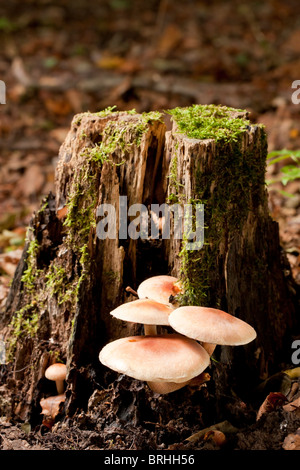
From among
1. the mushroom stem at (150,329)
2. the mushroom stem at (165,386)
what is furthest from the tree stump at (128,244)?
the mushroom stem at (165,386)

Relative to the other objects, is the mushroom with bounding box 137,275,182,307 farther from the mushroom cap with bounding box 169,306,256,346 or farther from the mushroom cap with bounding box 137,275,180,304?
the mushroom cap with bounding box 169,306,256,346

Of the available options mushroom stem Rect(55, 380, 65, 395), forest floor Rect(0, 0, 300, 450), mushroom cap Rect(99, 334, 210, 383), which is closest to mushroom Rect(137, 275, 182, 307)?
mushroom cap Rect(99, 334, 210, 383)

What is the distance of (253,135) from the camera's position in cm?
342

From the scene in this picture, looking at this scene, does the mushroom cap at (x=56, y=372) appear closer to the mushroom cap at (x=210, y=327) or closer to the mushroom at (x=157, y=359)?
the mushroom at (x=157, y=359)

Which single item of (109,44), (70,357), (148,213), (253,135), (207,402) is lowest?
(207,402)

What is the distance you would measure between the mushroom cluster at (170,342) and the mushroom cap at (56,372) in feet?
2.51

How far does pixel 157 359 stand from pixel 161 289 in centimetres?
63

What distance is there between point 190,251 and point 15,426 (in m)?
1.97

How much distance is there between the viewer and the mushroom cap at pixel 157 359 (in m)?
2.52

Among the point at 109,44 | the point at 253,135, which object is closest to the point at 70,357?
the point at 253,135

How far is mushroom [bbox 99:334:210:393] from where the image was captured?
99.2 inches

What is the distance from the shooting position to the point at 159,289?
3100 millimetres

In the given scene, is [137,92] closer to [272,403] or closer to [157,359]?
[272,403]
